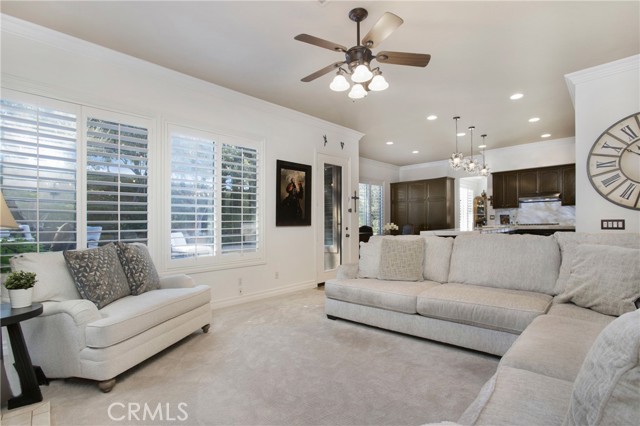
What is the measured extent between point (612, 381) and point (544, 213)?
7.55 m

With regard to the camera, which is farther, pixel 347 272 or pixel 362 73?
pixel 347 272

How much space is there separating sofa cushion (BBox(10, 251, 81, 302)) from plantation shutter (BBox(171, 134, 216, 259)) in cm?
117

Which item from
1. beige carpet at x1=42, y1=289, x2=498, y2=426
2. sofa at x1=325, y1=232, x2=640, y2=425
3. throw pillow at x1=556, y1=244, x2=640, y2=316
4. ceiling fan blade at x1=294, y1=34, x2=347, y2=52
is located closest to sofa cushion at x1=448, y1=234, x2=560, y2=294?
sofa at x1=325, y1=232, x2=640, y2=425

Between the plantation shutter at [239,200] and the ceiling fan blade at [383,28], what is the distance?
7.79 feet

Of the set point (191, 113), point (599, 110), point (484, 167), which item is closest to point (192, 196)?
point (191, 113)

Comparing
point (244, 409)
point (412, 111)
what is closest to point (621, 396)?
point (244, 409)

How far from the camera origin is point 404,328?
2.97 m

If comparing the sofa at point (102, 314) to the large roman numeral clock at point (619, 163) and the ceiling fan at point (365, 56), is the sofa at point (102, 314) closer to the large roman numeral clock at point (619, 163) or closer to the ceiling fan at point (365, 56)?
the ceiling fan at point (365, 56)

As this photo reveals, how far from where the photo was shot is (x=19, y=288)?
1.99 m

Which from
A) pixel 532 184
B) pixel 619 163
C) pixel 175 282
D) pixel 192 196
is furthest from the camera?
pixel 532 184

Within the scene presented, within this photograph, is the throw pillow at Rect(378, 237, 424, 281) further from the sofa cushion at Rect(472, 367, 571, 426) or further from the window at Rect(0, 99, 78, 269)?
the window at Rect(0, 99, 78, 269)

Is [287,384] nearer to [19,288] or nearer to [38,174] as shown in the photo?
[19,288]

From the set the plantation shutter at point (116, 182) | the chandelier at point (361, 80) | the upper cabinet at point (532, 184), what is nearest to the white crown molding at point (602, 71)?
the chandelier at point (361, 80)

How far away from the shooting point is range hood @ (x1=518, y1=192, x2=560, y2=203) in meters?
6.48
